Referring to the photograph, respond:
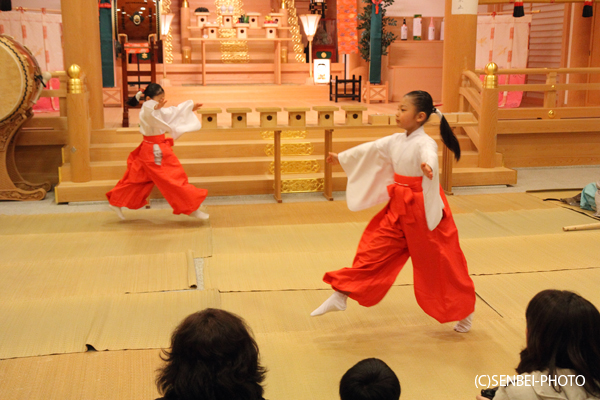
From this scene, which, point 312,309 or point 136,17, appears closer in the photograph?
point 312,309

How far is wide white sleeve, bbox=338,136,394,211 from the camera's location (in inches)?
132

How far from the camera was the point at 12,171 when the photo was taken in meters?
6.48

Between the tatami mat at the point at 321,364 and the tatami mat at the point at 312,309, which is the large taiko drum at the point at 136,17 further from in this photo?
the tatami mat at the point at 321,364

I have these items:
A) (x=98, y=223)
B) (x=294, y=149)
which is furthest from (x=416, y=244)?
(x=294, y=149)

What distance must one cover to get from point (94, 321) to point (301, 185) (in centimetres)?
368

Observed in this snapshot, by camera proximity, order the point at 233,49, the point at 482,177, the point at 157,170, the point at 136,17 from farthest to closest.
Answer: the point at 233,49 < the point at 136,17 < the point at 482,177 < the point at 157,170

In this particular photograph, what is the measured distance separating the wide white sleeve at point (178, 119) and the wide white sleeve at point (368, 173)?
229 cm

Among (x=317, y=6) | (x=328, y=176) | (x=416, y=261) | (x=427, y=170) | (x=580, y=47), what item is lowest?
(x=328, y=176)

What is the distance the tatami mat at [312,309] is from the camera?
Result: 3.31m

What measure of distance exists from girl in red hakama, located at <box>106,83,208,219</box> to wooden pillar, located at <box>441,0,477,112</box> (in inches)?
142

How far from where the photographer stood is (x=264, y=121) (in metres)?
6.17

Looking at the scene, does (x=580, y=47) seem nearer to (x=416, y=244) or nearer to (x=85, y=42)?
(x=85, y=42)

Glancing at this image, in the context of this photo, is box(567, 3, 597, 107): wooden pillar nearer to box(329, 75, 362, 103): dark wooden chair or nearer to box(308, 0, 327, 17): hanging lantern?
box(329, 75, 362, 103): dark wooden chair

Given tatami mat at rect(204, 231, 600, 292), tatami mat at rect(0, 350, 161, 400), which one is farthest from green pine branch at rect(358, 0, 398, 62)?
tatami mat at rect(0, 350, 161, 400)
